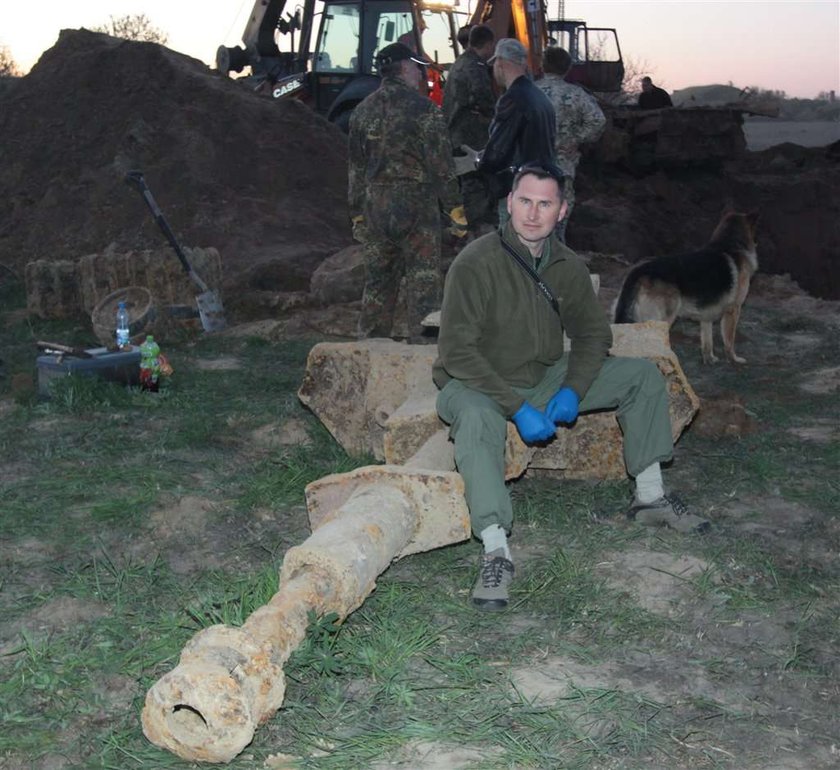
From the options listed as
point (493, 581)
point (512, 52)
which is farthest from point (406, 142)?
point (493, 581)

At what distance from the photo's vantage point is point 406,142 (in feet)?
20.9

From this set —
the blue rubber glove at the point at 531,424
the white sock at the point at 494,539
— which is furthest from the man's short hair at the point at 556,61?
the white sock at the point at 494,539

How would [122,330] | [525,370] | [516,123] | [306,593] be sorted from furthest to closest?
[122,330] < [516,123] < [525,370] < [306,593]

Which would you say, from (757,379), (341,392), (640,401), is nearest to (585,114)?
(757,379)

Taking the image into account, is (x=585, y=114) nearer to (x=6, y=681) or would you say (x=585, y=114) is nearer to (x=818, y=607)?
(x=818, y=607)

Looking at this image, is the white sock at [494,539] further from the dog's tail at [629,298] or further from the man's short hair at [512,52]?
the man's short hair at [512,52]

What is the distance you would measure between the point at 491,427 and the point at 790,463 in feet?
6.72

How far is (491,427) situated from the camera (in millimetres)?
3752

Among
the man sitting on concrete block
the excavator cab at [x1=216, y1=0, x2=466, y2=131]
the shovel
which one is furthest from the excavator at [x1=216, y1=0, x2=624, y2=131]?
the man sitting on concrete block

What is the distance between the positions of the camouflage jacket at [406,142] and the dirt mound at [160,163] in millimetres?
4549

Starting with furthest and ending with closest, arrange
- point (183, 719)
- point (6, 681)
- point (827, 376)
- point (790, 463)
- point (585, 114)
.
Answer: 1. point (585, 114)
2. point (827, 376)
3. point (790, 463)
4. point (6, 681)
5. point (183, 719)

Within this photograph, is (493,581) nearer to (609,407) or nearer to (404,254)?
(609,407)

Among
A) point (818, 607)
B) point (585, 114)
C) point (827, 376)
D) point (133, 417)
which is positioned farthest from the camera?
point (585, 114)

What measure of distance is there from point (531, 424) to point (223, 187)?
386 inches
